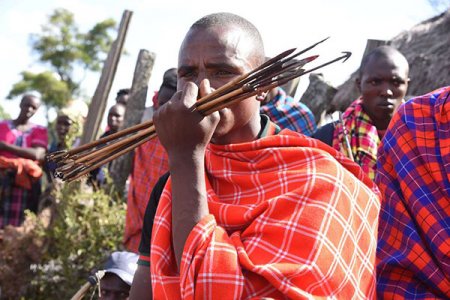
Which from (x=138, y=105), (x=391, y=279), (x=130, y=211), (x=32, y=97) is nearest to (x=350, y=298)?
(x=391, y=279)

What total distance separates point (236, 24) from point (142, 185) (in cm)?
334

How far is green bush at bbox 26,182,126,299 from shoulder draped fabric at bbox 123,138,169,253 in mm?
652

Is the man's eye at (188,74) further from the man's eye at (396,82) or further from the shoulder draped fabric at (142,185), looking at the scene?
the shoulder draped fabric at (142,185)

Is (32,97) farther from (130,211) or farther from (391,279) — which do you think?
(391,279)

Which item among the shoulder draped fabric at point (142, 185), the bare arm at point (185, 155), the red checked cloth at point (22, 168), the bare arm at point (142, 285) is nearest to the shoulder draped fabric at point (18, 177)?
the red checked cloth at point (22, 168)

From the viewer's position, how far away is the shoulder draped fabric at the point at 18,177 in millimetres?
7289

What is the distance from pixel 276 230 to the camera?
178 centimetres

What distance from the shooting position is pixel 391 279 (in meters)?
2.17

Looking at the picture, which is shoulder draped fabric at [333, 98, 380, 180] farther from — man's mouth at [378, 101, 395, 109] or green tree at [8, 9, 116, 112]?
green tree at [8, 9, 116, 112]

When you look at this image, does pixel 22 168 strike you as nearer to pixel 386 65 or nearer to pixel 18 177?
pixel 18 177

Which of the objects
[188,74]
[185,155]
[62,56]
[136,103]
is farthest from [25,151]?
[62,56]

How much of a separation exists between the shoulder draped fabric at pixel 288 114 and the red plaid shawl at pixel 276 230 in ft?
8.44

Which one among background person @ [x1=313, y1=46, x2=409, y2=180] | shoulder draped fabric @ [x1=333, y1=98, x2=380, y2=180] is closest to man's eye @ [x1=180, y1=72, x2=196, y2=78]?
shoulder draped fabric @ [x1=333, y1=98, x2=380, y2=180]

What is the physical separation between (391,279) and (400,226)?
0.19m
